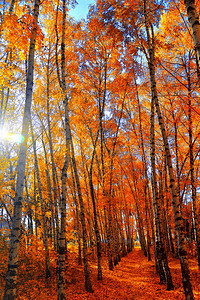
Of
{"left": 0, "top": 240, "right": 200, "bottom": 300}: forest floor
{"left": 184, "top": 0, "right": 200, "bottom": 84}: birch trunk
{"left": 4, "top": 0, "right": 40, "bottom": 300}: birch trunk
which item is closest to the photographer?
{"left": 184, "top": 0, "right": 200, "bottom": 84}: birch trunk

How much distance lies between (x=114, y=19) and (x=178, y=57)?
4.30 meters

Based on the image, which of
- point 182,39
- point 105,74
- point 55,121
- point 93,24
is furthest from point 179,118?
point 55,121

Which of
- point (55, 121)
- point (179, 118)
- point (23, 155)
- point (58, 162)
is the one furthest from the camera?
point (58, 162)

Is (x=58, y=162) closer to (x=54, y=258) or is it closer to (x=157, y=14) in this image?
(x=54, y=258)

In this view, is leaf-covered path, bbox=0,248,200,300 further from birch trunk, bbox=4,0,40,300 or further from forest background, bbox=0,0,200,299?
birch trunk, bbox=4,0,40,300

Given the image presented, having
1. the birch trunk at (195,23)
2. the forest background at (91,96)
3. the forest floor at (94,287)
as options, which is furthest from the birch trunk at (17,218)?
the birch trunk at (195,23)

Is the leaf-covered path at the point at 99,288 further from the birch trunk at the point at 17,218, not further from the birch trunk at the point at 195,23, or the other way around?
the birch trunk at the point at 195,23

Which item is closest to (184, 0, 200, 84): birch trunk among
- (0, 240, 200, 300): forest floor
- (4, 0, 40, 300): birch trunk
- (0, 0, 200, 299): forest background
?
(0, 0, 200, 299): forest background

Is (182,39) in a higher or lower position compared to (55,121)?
higher

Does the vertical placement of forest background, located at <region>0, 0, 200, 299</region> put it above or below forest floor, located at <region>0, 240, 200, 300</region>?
above

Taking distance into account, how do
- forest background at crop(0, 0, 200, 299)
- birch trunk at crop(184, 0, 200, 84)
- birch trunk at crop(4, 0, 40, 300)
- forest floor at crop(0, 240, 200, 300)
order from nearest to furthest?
birch trunk at crop(184, 0, 200, 84), birch trunk at crop(4, 0, 40, 300), forest background at crop(0, 0, 200, 299), forest floor at crop(0, 240, 200, 300)

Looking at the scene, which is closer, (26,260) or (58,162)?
(26,260)

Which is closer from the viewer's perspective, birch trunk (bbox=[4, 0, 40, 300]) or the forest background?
birch trunk (bbox=[4, 0, 40, 300])

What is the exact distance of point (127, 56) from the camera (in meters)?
9.23
